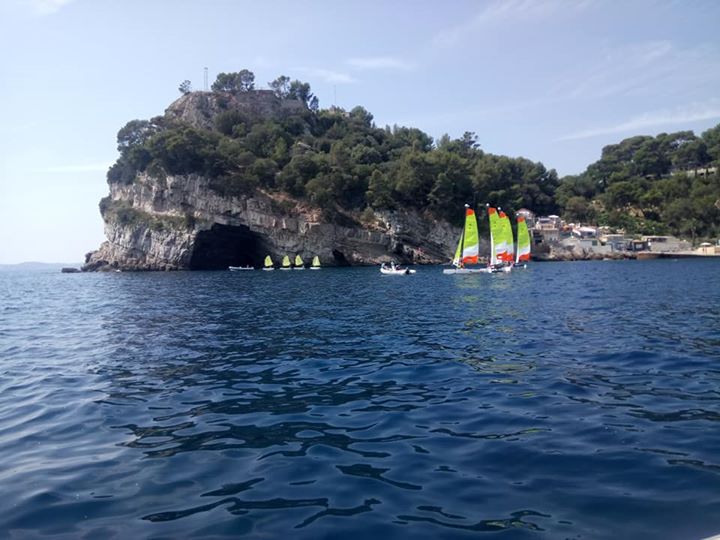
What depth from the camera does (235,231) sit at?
3848 inches

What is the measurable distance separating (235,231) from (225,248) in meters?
7.03

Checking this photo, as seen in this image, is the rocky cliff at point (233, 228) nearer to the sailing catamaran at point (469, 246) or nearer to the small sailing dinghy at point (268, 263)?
the small sailing dinghy at point (268, 263)

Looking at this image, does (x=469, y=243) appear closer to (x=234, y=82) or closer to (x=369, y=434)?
(x=369, y=434)

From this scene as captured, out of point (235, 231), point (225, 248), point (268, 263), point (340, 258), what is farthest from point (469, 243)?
point (225, 248)

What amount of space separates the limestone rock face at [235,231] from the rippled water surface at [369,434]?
73534 millimetres

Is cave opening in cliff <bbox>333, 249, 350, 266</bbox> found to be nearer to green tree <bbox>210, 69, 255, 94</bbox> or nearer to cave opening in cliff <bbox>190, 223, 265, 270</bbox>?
cave opening in cliff <bbox>190, 223, 265, 270</bbox>

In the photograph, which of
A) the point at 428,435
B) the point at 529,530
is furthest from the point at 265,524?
the point at 428,435

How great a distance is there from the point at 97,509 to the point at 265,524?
7.00ft

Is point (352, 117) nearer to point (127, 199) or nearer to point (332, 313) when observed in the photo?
point (127, 199)

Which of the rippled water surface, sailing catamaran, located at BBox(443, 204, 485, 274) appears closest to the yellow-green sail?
sailing catamaran, located at BBox(443, 204, 485, 274)

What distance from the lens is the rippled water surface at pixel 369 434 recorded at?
602cm

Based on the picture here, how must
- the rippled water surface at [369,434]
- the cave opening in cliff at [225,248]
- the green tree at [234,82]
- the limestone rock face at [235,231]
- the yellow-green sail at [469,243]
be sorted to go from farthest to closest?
the green tree at [234,82] < the cave opening in cliff at [225,248] < the limestone rock face at [235,231] < the yellow-green sail at [469,243] < the rippled water surface at [369,434]

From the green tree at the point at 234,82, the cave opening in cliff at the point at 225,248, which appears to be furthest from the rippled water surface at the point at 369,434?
the green tree at the point at 234,82

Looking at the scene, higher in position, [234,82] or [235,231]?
[234,82]
